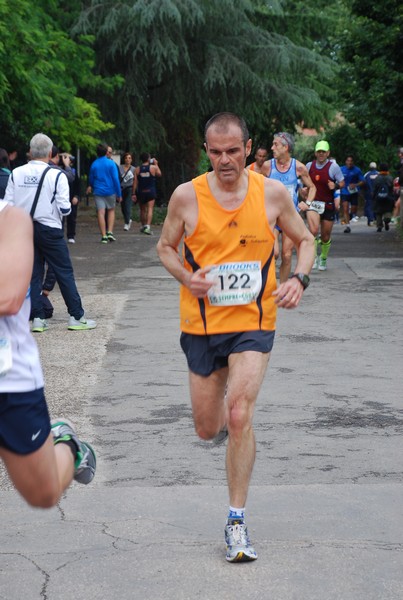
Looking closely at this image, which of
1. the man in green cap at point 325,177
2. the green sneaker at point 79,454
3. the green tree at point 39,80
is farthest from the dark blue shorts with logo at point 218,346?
the green tree at point 39,80

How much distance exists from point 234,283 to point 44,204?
→ 6.19 m

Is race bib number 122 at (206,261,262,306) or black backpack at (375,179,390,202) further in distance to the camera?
black backpack at (375,179,390,202)

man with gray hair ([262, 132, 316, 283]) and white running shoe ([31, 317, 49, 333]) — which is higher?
man with gray hair ([262, 132, 316, 283])

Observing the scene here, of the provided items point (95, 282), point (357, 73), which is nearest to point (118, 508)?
point (95, 282)

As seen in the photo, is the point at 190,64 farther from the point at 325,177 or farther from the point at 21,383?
the point at 21,383

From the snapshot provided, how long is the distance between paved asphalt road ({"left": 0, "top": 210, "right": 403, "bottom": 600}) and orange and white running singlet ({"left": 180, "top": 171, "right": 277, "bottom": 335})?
93 cm

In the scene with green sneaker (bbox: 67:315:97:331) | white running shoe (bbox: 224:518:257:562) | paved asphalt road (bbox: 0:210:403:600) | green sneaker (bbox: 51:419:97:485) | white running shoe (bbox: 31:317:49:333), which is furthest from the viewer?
green sneaker (bbox: 67:315:97:331)

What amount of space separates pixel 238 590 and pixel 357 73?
911 inches

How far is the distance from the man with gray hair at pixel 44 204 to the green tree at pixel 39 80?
9.00 metres

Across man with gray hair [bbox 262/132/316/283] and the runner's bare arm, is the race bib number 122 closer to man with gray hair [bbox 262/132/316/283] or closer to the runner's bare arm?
the runner's bare arm

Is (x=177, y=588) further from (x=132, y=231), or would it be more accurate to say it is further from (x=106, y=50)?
(x=106, y=50)

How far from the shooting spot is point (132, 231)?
1131 inches

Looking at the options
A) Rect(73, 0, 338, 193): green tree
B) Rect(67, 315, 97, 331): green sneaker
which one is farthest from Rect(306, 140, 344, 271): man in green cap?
Rect(73, 0, 338, 193): green tree

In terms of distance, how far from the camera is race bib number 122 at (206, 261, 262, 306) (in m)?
5.34
